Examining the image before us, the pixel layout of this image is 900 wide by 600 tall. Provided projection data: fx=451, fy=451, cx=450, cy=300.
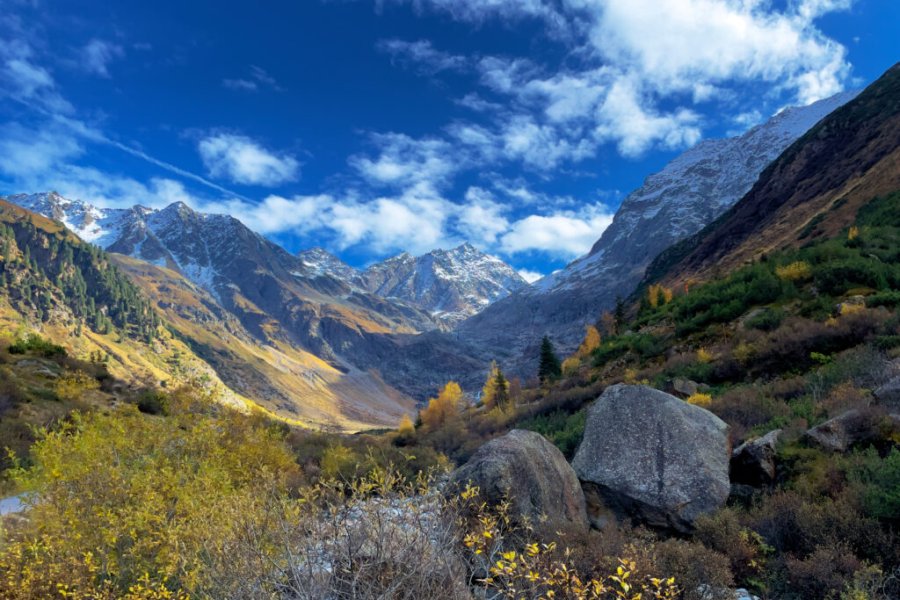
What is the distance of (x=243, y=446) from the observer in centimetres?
1445

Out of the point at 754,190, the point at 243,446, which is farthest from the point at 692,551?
the point at 754,190

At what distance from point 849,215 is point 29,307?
25265 centimetres

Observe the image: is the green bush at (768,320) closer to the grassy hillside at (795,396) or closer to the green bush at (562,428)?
the grassy hillside at (795,396)

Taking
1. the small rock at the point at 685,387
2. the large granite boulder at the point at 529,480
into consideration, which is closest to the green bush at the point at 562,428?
the small rock at the point at 685,387

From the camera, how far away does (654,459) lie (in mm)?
10953

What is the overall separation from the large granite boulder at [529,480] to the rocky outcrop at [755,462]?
3.82 metres

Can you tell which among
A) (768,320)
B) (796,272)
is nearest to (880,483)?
(768,320)

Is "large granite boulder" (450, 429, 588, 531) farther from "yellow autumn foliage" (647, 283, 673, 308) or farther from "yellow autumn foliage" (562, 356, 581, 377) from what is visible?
"yellow autumn foliage" (647, 283, 673, 308)

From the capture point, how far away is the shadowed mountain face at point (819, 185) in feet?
175

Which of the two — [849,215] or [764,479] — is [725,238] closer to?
[849,215]

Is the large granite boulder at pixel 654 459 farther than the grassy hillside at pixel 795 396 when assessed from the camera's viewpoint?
Yes

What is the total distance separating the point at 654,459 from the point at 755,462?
2.18 m

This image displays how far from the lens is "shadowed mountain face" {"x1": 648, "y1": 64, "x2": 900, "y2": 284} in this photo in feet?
175

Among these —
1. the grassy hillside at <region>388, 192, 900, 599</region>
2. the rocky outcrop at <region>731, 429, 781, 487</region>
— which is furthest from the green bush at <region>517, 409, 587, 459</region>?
the rocky outcrop at <region>731, 429, 781, 487</region>
